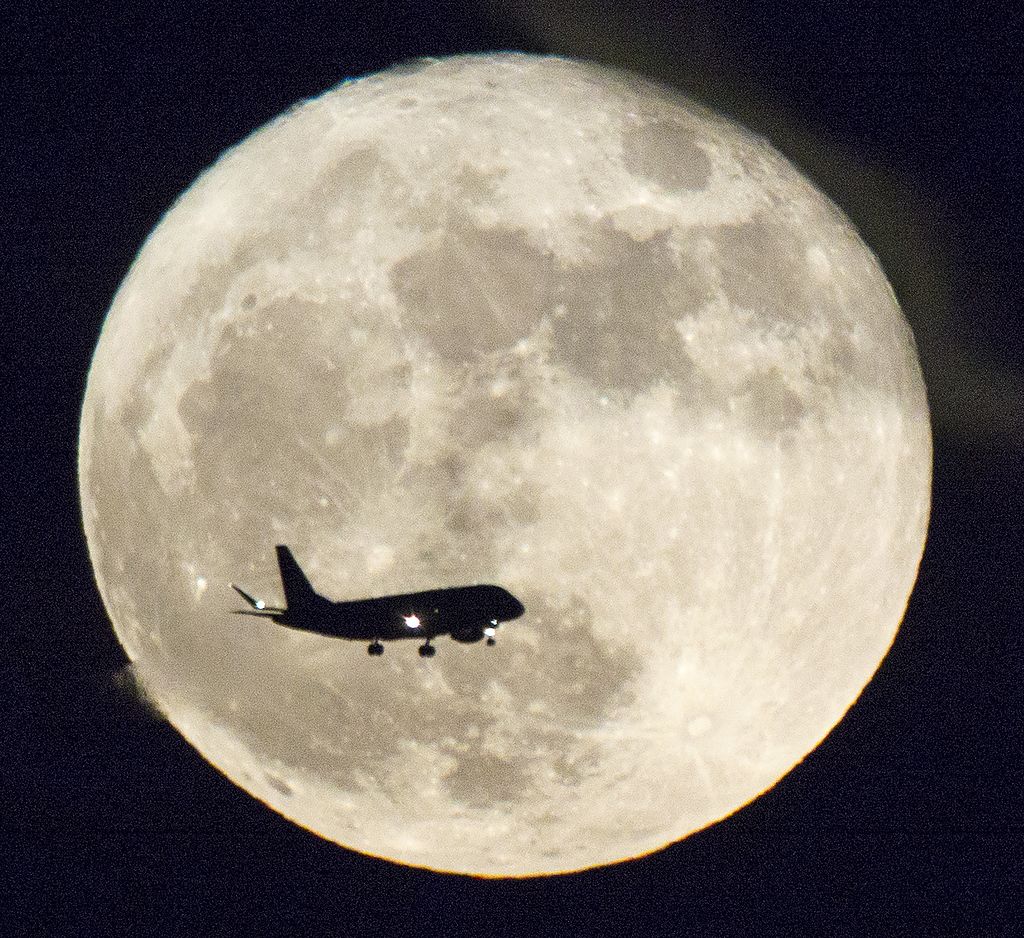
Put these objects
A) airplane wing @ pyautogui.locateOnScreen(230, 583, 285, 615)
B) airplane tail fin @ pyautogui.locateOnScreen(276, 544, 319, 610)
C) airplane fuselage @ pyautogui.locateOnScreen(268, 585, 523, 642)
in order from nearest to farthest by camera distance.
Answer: airplane fuselage @ pyautogui.locateOnScreen(268, 585, 523, 642) < airplane tail fin @ pyautogui.locateOnScreen(276, 544, 319, 610) < airplane wing @ pyautogui.locateOnScreen(230, 583, 285, 615)

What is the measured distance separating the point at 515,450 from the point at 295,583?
4.41 ft

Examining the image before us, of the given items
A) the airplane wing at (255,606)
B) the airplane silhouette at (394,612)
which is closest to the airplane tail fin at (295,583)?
the airplane silhouette at (394,612)

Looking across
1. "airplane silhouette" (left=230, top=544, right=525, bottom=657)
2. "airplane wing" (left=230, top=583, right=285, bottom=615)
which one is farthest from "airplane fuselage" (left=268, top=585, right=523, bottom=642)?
"airplane wing" (left=230, top=583, right=285, bottom=615)

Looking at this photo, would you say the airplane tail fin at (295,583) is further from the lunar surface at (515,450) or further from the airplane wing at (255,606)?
the airplane wing at (255,606)

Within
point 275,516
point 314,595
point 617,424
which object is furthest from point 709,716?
point 275,516

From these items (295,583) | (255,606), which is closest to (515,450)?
(295,583)

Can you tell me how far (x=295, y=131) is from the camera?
5730 mm

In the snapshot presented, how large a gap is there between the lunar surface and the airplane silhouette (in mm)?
82

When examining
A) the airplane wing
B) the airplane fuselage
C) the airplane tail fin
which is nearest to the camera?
the airplane fuselage

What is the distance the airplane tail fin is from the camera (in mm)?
4926

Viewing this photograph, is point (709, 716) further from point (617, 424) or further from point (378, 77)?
point (378, 77)

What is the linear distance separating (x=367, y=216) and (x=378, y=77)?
1.39 m

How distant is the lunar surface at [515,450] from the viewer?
192 inches

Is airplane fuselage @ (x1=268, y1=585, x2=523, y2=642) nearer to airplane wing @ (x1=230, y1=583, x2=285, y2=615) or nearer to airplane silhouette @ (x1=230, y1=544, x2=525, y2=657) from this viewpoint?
airplane silhouette @ (x1=230, y1=544, x2=525, y2=657)
